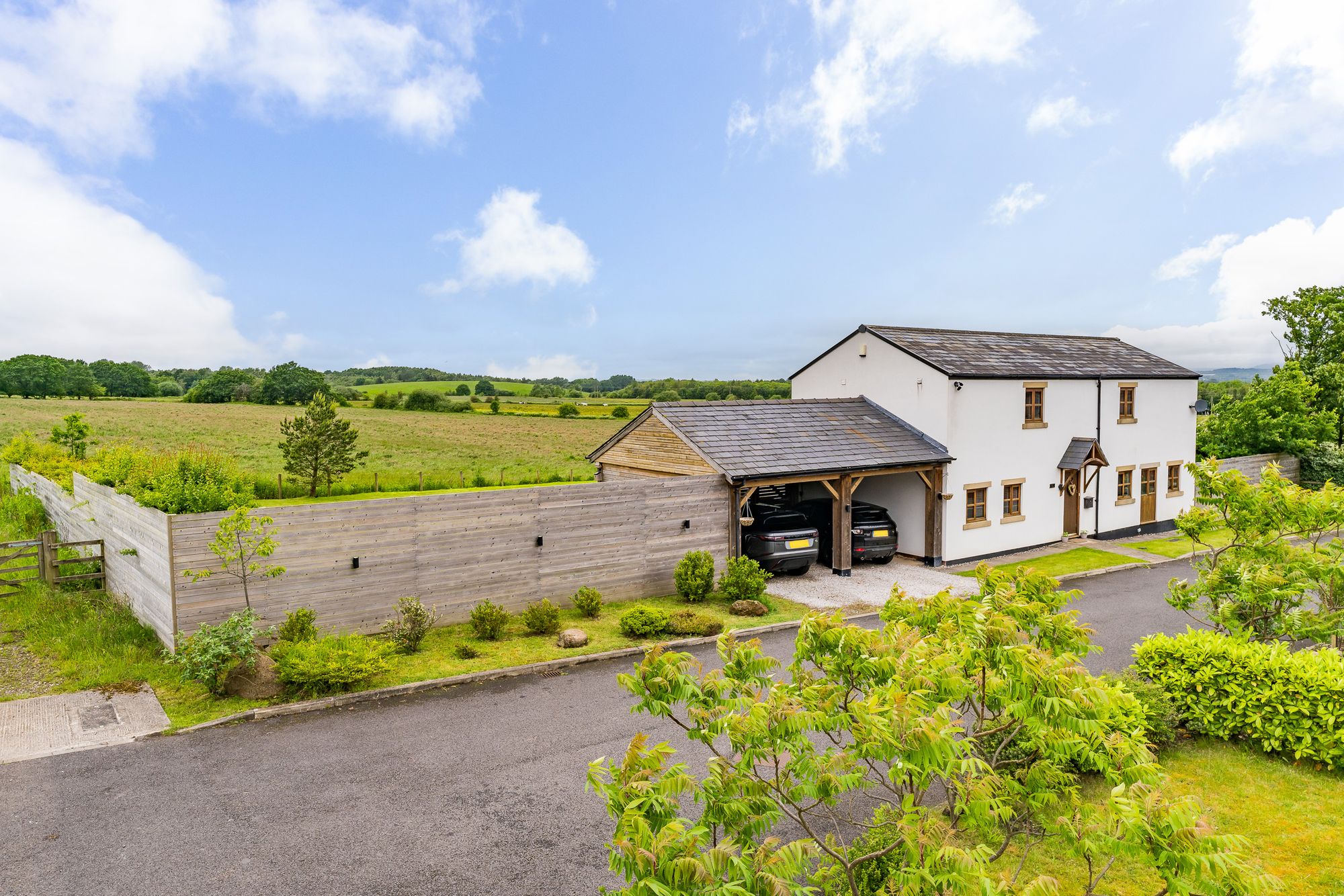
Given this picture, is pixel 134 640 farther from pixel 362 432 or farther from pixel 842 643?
pixel 362 432

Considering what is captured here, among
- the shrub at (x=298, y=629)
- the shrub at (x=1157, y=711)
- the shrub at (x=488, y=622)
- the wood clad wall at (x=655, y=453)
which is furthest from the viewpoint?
the wood clad wall at (x=655, y=453)

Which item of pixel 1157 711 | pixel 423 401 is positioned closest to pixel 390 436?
pixel 423 401

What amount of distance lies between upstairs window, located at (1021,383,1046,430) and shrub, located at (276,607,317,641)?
17541 mm

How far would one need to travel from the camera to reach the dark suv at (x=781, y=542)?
632 inches

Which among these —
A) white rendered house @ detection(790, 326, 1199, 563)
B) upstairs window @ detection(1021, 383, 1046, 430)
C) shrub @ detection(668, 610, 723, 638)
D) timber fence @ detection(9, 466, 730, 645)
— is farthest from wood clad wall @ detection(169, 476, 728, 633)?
upstairs window @ detection(1021, 383, 1046, 430)

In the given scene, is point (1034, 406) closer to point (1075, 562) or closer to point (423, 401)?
point (1075, 562)

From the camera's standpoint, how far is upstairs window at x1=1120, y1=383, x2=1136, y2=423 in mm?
22344

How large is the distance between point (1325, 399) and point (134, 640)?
4115 centimetres

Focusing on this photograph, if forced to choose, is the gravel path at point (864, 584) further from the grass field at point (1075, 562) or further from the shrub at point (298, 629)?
the shrub at point (298, 629)

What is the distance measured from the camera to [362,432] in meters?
55.9

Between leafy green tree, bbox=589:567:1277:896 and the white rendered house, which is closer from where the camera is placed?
leafy green tree, bbox=589:567:1277:896

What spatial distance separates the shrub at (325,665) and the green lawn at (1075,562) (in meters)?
12.9

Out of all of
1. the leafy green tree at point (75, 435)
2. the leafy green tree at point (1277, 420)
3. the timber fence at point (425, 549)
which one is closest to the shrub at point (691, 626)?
the timber fence at point (425, 549)

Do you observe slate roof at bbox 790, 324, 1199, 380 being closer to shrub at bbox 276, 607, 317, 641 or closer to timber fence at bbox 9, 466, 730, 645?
timber fence at bbox 9, 466, 730, 645
